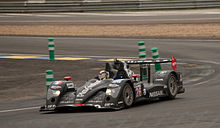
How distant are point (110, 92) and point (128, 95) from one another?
0.52 m

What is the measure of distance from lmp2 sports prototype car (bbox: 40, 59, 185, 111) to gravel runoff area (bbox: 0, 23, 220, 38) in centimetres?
1656

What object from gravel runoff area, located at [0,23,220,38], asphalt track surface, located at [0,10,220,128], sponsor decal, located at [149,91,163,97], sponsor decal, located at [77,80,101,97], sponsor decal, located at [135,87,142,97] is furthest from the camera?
gravel runoff area, located at [0,23,220,38]

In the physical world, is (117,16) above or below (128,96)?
above

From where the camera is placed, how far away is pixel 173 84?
11.8 metres

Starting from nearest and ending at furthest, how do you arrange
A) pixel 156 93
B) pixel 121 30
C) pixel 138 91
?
pixel 138 91, pixel 156 93, pixel 121 30

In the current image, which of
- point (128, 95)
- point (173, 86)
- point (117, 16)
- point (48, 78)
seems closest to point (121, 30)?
point (117, 16)

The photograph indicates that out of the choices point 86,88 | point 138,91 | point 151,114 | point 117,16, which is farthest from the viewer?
point 117,16

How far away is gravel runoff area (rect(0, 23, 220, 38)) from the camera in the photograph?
1133 inches

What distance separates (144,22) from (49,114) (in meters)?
24.9

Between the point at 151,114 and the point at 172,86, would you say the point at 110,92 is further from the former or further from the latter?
the point at 172,86

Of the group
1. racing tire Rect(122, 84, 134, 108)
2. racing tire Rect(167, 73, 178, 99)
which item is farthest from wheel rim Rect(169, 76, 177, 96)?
racing tire Rect(122, 84, 134, 108)

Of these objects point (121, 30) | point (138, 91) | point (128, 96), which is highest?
point (121, 30)

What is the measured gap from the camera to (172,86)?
38.7 ft

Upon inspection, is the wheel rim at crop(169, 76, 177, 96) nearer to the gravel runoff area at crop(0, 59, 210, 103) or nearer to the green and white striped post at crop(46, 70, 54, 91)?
the green and white striped post at crop(46, 70, 54, 91)
